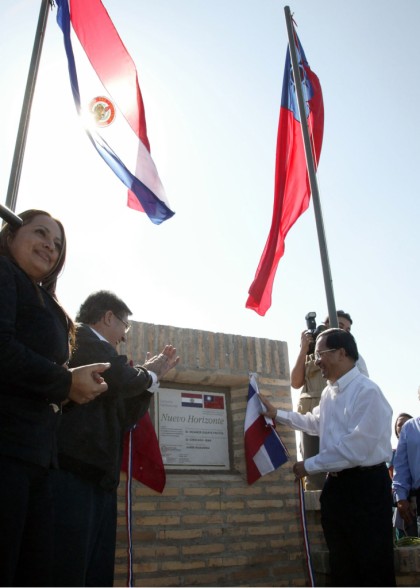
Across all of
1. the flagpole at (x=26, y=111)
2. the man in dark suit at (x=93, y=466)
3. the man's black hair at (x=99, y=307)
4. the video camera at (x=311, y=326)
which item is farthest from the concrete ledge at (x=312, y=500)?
the flagpole at (x=26, y=111)

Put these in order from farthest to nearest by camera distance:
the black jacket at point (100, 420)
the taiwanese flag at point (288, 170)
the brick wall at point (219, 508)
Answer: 1. the taiwanese flag at point (288, 170)
2. the brick wall at point (219, 508)
3. the black jacket at point (100, 420)

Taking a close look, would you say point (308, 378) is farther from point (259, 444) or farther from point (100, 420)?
point (100, 420)

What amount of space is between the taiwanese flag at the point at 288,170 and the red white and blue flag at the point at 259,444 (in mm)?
979

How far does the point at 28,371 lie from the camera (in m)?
1.69

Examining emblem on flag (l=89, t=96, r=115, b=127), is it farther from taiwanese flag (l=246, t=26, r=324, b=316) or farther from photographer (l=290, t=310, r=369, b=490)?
photographer (l=290, t=310, r=369, b=490)

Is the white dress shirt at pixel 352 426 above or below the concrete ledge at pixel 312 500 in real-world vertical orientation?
above

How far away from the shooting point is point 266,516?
4648mm

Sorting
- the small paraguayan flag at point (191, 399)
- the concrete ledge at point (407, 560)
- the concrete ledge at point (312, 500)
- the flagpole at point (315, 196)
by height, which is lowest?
the concrete ledge at point (407, 560)

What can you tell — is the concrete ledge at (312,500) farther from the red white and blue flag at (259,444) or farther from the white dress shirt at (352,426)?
the white dress shirt at (352,426)

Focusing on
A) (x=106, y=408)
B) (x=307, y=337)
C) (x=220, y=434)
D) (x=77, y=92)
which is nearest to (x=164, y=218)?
(x=77, y=92)

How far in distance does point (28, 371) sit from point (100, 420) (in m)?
1.14

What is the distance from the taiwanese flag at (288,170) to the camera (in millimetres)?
5453

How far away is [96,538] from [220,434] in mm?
2262

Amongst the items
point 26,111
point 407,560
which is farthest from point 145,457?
point 26,111
